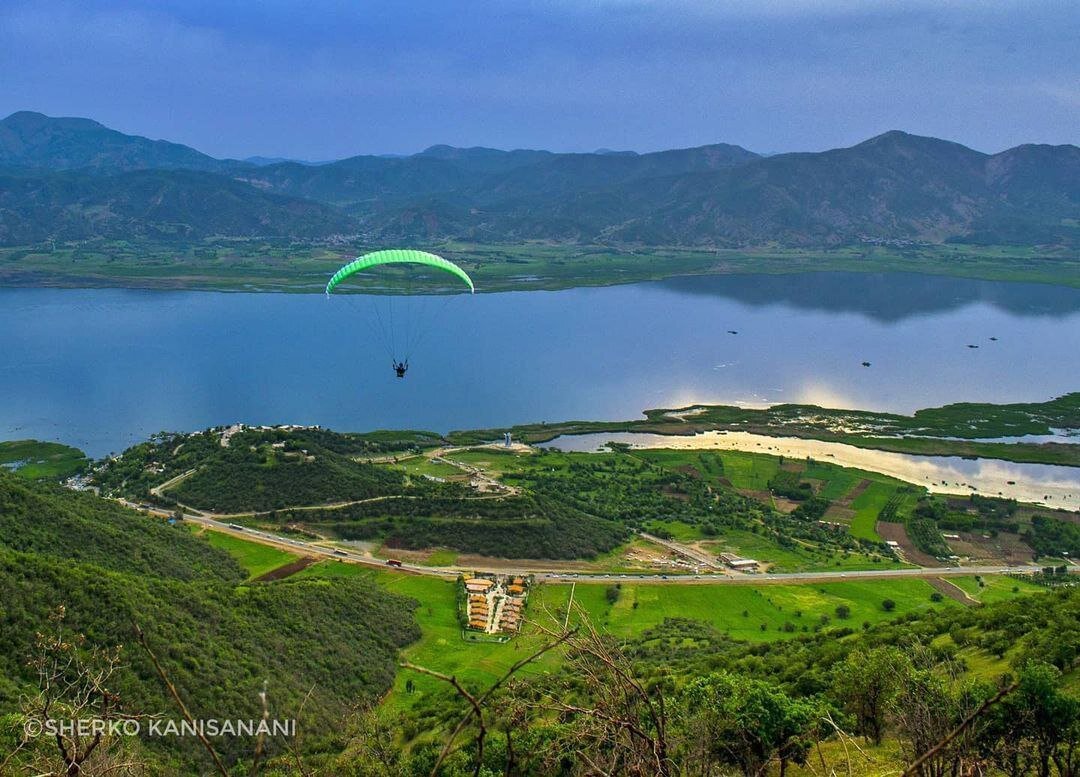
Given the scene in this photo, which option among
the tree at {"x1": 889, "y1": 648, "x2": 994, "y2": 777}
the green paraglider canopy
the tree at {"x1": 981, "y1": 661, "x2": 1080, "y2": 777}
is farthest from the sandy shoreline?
the tree at {"x1": 981, "y1": 661, "x2": 1080, "y2": 777}

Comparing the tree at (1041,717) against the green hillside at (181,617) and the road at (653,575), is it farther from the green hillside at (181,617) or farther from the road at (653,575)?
the road at (653,575)

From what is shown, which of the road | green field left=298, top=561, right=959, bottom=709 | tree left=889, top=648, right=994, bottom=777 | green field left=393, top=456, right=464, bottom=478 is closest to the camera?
tree left=889, top=648, right=994, bottom=777

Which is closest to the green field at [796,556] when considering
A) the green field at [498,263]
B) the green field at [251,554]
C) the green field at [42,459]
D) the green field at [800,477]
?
the green field at [800,477]

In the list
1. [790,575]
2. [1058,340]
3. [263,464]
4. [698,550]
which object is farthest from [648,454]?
[1058,340]

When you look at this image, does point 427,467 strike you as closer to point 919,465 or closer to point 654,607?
point 654,607

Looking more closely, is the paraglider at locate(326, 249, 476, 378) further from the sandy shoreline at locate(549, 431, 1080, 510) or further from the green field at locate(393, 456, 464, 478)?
the sandy shoreline at locate(549, 431, 1080, 510)
